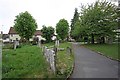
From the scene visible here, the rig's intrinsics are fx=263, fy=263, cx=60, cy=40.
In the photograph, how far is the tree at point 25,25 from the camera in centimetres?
7575

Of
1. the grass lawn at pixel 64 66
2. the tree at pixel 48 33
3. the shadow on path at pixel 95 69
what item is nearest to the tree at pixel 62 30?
the tree at pixel 48 33

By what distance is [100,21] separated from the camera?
172 ft

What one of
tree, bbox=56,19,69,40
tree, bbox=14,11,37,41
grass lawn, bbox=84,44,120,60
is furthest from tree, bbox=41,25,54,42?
grass lawn, bbox=84,44,120,60

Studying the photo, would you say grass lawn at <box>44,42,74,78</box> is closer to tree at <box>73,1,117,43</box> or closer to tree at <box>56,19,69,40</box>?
tree at <box>73,1,117,43</box>

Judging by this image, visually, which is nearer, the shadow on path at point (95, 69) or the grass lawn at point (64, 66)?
the grass lawn at point (64, 66)

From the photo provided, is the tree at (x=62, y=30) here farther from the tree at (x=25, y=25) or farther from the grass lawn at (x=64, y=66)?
the grass lawn at (x=64, y=66)

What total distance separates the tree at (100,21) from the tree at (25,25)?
25494 mm

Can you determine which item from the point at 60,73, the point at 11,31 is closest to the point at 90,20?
the point at 60,73

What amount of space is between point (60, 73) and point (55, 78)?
153 centimetres

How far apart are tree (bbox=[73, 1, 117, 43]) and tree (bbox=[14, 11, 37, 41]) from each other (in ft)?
83.6

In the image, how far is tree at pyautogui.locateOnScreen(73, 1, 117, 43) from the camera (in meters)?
51.7

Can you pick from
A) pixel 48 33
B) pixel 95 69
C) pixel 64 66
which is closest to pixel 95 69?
pixel 95 69

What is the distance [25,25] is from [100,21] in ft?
98.0

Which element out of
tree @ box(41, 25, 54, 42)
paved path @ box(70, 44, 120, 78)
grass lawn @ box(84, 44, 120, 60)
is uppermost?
tree @ box(41, 25, 54, 42)
